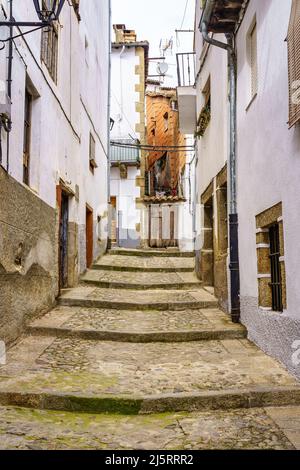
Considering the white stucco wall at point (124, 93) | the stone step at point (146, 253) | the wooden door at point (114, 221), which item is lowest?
the stone step at point (146, 253)

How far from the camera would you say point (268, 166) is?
5.61 metres

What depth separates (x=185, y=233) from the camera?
63.5ft

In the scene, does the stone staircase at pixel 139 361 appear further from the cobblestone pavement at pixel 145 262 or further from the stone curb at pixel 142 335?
the cobblestone pavement at pixel 145 262

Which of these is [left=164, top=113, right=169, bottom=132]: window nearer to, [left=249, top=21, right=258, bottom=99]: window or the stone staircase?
the stone staircase

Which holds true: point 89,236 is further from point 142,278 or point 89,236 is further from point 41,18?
point 41,18

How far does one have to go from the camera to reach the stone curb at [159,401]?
4293 millimetres

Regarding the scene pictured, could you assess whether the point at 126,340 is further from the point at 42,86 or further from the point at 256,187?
the point at 42,86

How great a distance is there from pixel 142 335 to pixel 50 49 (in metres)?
5.16

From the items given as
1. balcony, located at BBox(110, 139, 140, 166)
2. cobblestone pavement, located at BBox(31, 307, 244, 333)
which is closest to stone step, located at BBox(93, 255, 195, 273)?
cobblestone pavement, located at BBox(31, 307, 244, 333)

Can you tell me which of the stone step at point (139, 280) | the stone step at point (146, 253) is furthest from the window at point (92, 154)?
the stone step at point (146, 253)

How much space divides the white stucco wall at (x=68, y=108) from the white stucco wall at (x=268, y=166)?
3.11m

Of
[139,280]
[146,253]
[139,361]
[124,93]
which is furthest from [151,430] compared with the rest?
[124,93]

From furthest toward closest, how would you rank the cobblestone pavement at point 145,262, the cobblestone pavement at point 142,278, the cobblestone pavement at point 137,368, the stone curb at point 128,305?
the cobblestone pavement at point 145,262 → the cobblestone pavement at point 142,278 → the stone curb at point 128,305 → the cobblestone pavement at point 137,368

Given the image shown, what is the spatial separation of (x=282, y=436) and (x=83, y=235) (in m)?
7.99
